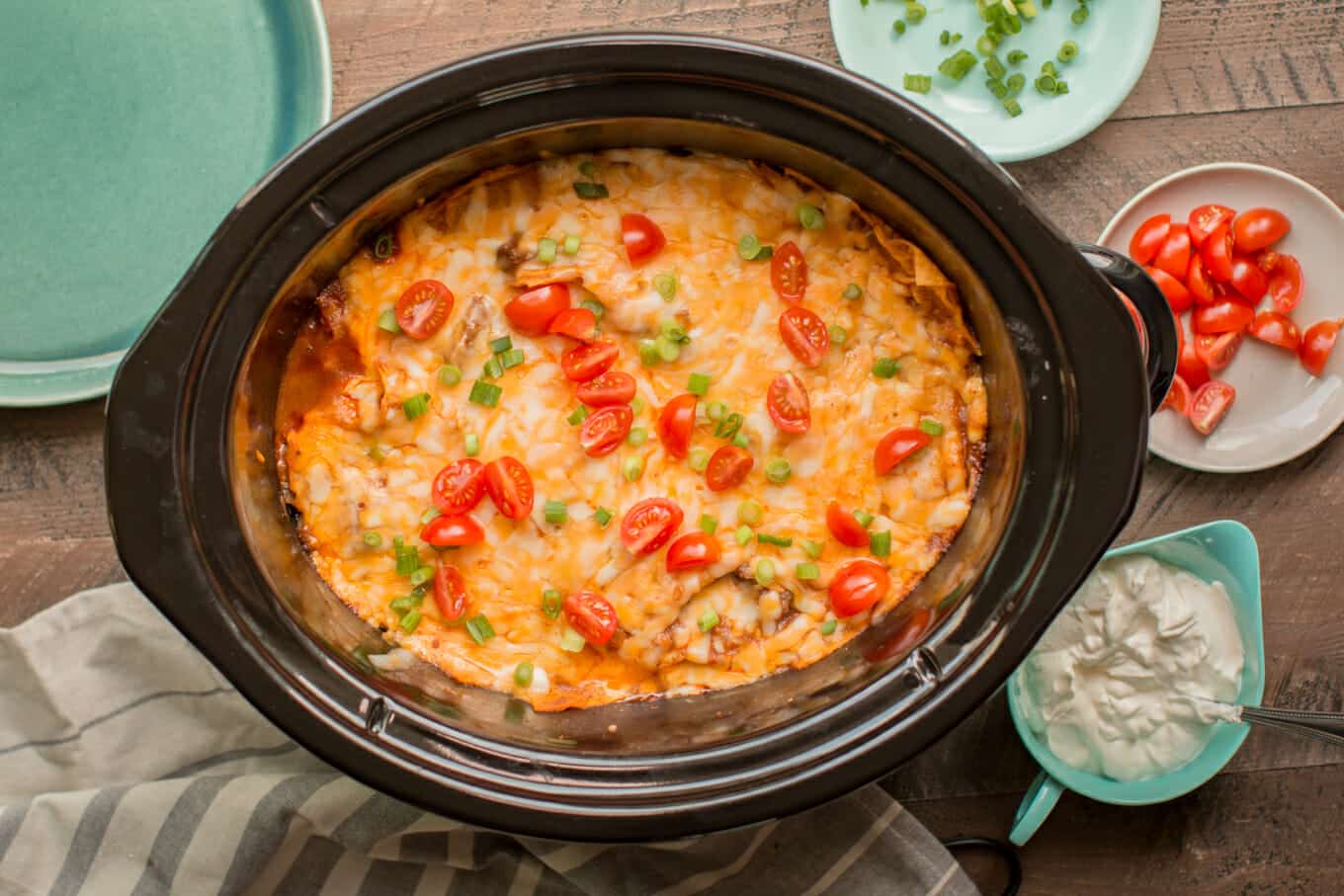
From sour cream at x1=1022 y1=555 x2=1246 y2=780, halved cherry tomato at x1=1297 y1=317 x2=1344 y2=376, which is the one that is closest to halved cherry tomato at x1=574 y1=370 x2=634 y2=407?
sour cream at x1=1022 y1=555 x2=1246 y2=780

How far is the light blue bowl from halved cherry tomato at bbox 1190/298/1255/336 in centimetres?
45

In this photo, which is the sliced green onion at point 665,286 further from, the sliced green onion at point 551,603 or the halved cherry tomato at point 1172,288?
the halved cherry tomato at point 1172,288

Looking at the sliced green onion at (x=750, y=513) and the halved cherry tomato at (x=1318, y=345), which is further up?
the halved cherry tomato at (x=1318, y=345)

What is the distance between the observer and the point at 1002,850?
2.72 meters

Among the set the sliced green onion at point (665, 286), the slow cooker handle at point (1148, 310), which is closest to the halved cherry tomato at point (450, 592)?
the sliced green onion at point (665, 286)

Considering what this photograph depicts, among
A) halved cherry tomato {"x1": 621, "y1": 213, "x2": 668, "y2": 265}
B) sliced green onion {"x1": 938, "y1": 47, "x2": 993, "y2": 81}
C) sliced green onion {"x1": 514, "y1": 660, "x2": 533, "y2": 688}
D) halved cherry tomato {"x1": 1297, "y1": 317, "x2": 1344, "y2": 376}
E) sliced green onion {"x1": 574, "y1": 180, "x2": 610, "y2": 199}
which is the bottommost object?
sliced green onion {"x1": 514, "y1": 660, "x2": 533, "y2": 688}

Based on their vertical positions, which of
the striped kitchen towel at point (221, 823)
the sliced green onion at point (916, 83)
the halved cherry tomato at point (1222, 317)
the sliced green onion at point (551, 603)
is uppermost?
the sliced green onion at point (916, 83)

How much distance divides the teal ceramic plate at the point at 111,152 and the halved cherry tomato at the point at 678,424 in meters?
1.16

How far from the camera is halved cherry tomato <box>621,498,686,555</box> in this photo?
2.24 metres

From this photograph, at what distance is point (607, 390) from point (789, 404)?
0.35m

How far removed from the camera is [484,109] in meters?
1.97

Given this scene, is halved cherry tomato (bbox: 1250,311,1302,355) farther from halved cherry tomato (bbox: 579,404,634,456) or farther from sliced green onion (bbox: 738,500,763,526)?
halved cherry tomato (bbox: 579,404,634,456)

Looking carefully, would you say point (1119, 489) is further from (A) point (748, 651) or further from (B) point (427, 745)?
(B) point (427, 745)

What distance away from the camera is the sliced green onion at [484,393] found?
2.25m
